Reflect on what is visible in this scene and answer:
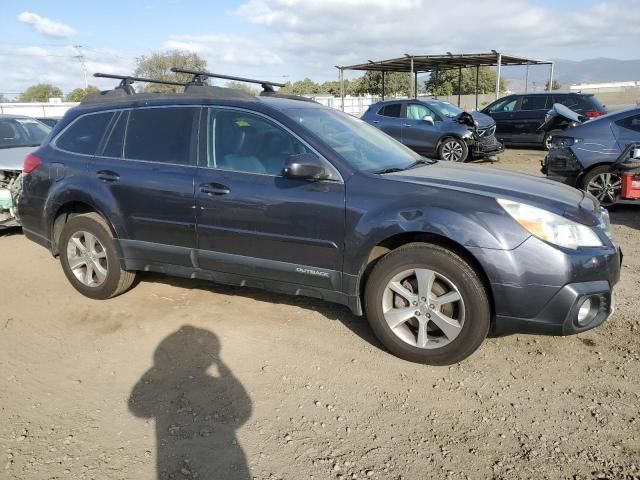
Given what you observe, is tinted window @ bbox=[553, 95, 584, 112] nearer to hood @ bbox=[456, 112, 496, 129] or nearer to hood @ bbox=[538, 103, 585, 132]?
hood @ bbox=[456, 112, 496, 129]

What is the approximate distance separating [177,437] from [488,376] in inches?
74.0

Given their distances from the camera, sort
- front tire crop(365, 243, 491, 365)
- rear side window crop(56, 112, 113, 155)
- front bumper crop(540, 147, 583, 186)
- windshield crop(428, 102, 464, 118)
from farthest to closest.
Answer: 1. windshield crop(428, 102, 464, 118)
2. front bumper crop(540, 147, 583, 186)
3. rear side window crop(56, 112, 113, 155)
4. front tire crop(365, 243, 491, 365)

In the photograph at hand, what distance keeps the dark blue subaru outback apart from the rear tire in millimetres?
14

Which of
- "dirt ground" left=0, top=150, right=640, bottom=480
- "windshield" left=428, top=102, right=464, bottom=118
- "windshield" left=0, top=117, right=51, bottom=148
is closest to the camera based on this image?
"dirt ground" left=0, top=150, right=640, bottom=480

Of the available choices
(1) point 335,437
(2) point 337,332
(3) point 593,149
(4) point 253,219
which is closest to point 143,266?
(4) point 253,219

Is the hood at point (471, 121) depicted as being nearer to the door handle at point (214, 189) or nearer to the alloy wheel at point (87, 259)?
the door handle at point (214, 189)

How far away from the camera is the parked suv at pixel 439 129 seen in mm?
12297

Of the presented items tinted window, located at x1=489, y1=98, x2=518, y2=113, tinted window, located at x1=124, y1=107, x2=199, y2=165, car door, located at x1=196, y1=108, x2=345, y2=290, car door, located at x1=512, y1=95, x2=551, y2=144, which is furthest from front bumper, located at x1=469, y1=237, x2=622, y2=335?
tinted window, located at x1=489, y1=98, x2=518, y2=113

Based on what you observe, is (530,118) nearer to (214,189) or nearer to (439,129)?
(439,129)

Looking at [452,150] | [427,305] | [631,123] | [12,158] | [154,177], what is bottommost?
[427,305]

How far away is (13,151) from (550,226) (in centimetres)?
Result: 695

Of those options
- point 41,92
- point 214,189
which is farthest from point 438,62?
point 41,92

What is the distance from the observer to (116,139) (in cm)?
441

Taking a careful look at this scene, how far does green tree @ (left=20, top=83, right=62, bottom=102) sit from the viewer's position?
57.6 meters
